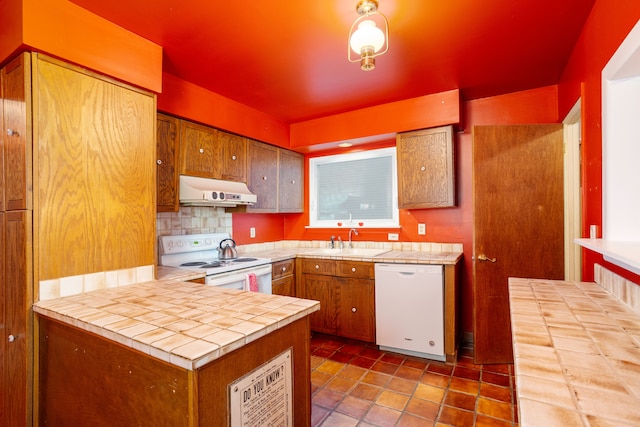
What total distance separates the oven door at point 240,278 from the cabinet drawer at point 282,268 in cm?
11

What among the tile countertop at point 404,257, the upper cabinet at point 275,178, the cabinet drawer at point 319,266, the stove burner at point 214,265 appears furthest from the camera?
the upper cabinet at point 275,178

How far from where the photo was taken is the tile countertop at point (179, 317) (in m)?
0.98

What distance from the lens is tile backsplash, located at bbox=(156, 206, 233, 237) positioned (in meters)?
2.78

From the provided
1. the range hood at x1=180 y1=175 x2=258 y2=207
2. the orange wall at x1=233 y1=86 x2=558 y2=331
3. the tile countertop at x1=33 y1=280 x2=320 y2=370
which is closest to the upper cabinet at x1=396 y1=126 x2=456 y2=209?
the orange wall at x1=233 y1=86 x2=558 y2=331

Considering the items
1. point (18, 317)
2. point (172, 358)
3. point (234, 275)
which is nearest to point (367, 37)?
point (172, 358)

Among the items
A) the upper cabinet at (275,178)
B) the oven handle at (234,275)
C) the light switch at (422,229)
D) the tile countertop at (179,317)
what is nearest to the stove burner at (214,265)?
the oven handle at (234,275)

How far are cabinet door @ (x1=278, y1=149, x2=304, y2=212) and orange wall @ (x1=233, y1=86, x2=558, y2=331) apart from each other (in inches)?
15.9

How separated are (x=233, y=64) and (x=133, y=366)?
202 cm

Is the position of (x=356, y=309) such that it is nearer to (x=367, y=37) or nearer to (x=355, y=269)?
(x=355, y=269)

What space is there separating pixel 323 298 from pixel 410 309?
2.89 feet

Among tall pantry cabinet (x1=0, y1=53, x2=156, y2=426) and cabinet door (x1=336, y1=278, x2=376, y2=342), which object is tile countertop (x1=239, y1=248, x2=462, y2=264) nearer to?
cabinet door (x1=336, y1=278, x2=376, y2=342)

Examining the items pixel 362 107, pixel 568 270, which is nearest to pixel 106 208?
pixel 362 107

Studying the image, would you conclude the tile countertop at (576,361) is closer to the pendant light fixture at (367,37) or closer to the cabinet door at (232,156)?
the pendant light fixture at (367,37)

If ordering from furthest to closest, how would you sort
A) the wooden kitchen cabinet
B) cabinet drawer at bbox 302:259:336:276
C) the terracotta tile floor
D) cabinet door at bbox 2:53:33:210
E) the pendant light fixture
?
1. cabinet drawer at bbox 302:259:336:276
2. the wooden kitchen cabinet
3. the terracotta tile floor
4. the pendant light fixture
5. cabinet door at bbox 2:53:33:210
